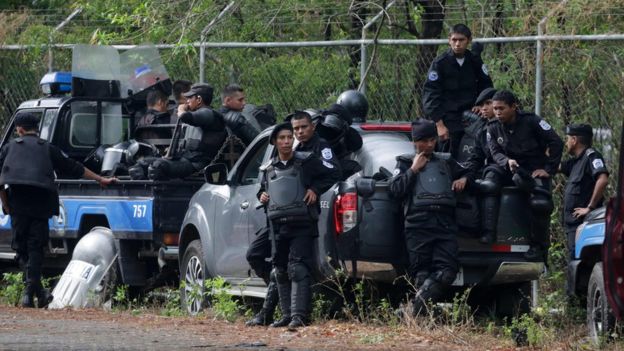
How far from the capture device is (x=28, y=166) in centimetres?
1362

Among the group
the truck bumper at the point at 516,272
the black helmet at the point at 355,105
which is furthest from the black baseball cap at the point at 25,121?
the truck bumper at the point at 516,272

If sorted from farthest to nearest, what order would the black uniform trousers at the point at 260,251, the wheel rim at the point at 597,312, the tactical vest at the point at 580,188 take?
the tactical vest at the point at 580,188, the black uniform trousers at the point at 260,251, the wheel rim at the point at 597,312

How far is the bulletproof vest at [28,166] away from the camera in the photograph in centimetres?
1358

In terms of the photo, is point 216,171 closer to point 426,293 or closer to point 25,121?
point 426,293

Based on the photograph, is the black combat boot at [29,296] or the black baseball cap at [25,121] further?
the black baseball cap at [25,121]

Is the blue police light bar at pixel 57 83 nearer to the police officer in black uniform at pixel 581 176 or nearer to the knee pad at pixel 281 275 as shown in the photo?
the knee pad at pixel 281 275

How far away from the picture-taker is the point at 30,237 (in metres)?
13.8

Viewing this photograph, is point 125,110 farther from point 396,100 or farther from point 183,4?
point 396,100

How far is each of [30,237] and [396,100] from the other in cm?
393

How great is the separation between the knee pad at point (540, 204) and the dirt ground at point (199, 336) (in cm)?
125

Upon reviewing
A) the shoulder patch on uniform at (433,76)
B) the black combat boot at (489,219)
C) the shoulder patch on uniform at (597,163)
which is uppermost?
the shoulder patch on uniform at (433,76)

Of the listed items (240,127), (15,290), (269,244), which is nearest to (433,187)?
(269,244)

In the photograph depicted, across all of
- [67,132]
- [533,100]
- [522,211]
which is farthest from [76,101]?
[522,211]

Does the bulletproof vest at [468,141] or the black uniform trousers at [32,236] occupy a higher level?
the bulletproof vest at [468,141]
